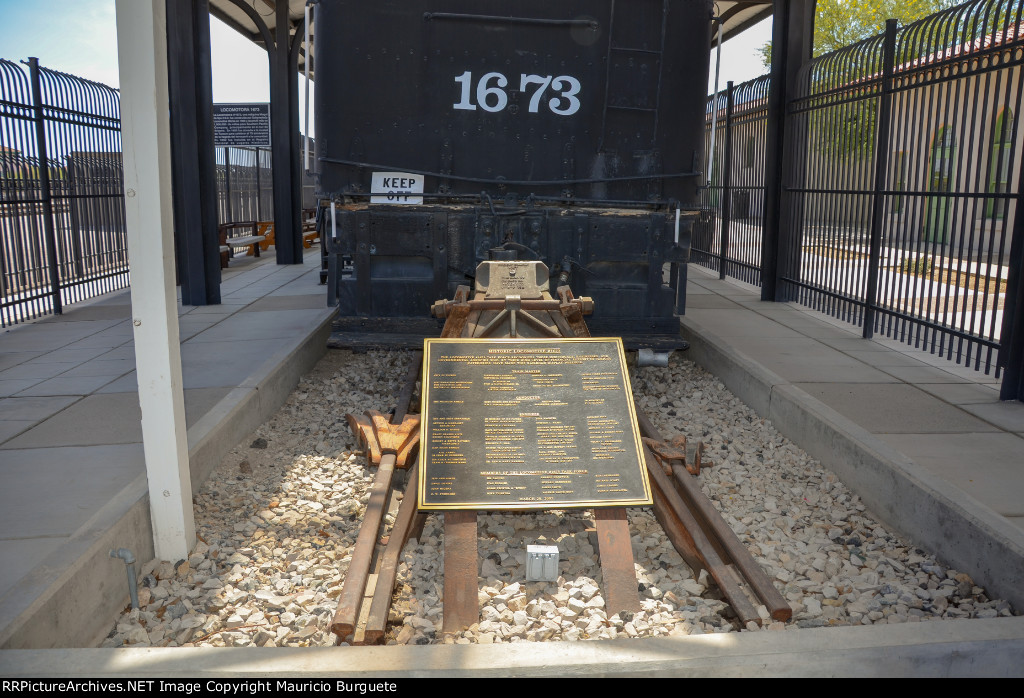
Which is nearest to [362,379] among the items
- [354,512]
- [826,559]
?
[354,512]

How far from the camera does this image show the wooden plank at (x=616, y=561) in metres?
3.34

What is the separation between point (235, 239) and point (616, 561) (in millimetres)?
16224

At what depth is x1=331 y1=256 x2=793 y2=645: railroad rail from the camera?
128 inches

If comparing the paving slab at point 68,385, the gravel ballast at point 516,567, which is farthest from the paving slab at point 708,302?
the paving slab at point 68,385

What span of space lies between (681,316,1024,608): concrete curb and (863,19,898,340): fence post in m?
2.44

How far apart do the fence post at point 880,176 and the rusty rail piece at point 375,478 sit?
4739 mm

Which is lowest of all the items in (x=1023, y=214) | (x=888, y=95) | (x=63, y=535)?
(x=63, y=535)

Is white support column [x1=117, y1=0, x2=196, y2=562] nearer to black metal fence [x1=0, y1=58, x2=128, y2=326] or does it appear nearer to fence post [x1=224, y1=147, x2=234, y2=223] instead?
black metal fence [x1=0, y1=58, x2=128, y2=326]

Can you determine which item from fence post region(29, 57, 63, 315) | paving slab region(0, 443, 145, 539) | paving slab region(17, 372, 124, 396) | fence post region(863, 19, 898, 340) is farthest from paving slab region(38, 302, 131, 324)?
fence post region(863, 19, 898, 340)

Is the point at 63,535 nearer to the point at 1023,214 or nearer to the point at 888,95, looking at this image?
the point at 1023,214

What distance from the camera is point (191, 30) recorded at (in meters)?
9.27

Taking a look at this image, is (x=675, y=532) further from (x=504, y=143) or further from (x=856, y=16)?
(x=856, y=16)

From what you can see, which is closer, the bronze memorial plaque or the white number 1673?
the bronze memorial plaque

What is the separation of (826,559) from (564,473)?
52.2 inches
